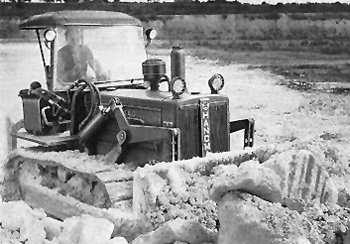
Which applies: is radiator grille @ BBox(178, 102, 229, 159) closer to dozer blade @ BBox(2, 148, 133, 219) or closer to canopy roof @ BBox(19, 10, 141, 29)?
dozer blade @ BBox(2, 148, 133, 219)

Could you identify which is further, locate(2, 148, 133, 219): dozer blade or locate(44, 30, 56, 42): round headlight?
locate(44, 30, 56, 42): round headlight

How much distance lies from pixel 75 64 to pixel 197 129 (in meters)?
1.11

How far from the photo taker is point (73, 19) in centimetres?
368

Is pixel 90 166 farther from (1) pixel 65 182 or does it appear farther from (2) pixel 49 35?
(2) pixel 49 35

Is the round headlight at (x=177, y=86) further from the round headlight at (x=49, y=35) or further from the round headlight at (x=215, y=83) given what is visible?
the round headlight at (x=49, y=35)

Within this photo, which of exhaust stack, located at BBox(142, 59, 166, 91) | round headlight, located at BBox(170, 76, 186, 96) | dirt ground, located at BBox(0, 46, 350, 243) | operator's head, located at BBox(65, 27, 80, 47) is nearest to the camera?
round headlight, located at BBox(170, 76, 186, 96)

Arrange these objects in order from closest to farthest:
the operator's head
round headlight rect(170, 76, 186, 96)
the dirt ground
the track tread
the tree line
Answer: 1. the track tread
2. round headlight rect(170, 76, 186, 96)
3. the operator's head
4. the tree line
5. the dirt ground

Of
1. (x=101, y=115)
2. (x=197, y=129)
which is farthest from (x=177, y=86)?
(x=101, y=115)

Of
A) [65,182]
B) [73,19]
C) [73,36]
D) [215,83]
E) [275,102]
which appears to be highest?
[73,19]

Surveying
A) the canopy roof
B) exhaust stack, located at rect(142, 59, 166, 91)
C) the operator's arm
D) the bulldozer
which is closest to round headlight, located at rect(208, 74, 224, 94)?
the bulldozer

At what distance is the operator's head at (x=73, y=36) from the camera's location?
147 inches

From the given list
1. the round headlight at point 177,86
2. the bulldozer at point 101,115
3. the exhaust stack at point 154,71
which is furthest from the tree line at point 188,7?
the round headlight at point 177,86

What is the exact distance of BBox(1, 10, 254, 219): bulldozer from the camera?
3.22 m

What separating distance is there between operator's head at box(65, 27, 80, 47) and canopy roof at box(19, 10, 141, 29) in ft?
0.19
